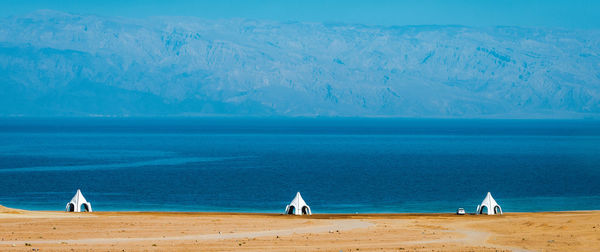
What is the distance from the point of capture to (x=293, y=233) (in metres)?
44.7

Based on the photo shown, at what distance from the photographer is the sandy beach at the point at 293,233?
129 ft

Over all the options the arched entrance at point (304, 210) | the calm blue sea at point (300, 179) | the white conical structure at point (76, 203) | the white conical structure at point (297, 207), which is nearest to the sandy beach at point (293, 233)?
the white conical structure at point (297, 207)

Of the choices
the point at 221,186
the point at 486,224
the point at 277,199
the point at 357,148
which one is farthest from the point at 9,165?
the point at 486,224

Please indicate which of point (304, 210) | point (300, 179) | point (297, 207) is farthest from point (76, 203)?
point (300, 179)

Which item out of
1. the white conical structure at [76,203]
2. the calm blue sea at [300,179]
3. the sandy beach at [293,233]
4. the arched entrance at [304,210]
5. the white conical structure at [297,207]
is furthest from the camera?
the calm blue sea at [300,179]

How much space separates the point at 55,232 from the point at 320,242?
40.9 ft

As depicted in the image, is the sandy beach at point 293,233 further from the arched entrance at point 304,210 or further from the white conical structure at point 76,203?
the white conical structure at point 76,203

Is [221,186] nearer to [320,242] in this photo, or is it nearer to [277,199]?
[277,199]

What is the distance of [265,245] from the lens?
131ft

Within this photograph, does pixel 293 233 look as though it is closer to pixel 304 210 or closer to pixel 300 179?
pixel 304 210

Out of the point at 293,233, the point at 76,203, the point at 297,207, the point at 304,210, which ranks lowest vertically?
the point at 293,233

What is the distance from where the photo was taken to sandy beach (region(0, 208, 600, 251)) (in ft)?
129

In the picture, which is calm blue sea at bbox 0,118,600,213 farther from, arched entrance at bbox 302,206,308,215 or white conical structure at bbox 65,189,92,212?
arched entrance at bbox 302,206,308,215

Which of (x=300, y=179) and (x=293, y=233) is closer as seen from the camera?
(x=293, y=233)
